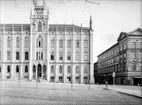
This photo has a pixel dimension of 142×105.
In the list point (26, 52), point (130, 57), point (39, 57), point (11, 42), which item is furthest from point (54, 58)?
point (130, 57)

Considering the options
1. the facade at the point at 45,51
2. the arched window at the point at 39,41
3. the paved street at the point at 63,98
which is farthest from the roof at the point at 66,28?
the paved street at the point at 63,98

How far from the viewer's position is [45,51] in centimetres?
5953

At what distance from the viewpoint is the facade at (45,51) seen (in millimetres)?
59219

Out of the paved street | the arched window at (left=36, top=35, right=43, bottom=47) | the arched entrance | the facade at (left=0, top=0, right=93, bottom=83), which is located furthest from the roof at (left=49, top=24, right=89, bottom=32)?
the paved street

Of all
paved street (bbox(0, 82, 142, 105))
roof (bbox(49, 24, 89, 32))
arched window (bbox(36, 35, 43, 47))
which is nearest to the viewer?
paved street (bbox(0, 82, 142, 105))

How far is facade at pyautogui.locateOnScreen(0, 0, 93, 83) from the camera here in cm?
5922

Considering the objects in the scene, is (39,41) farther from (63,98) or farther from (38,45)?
(63,98)

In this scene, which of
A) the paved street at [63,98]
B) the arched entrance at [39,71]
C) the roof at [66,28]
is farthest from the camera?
the roof at [66,28]

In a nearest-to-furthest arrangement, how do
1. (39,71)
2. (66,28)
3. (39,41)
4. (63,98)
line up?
(63,98) → (39,71) → (39,41) → (66,28)

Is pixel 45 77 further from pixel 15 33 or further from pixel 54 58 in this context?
pixel 15 33

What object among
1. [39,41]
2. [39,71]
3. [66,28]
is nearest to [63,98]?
[39,71]

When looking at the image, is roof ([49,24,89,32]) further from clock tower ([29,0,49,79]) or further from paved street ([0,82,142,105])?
paved street ([0,82,142,105])

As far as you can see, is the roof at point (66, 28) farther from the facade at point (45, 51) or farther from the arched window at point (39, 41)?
the arched window at point (39, 41)

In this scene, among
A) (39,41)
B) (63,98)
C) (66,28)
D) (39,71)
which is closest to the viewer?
(63,98)
